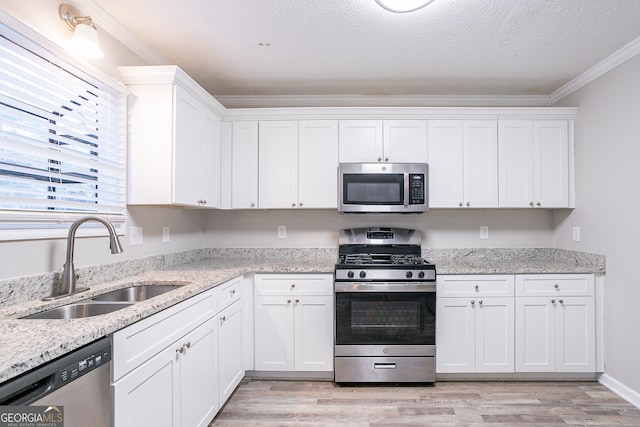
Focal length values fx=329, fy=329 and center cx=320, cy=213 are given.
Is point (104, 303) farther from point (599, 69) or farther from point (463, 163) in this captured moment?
point (599, 69)

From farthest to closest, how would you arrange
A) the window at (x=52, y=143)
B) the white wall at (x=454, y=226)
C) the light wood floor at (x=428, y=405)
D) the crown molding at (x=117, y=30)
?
the white wall at (x=454, y=226), the light wood floor at (x=428, y=405), the crown molding at (x=117, y=30), the window at (x=52, y=143)

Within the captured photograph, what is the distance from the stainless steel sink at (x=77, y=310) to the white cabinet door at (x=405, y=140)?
2270 millimetres

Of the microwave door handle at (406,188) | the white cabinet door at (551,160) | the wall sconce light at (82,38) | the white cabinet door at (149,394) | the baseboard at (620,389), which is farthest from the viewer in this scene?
the white cabinet door at (551,160)

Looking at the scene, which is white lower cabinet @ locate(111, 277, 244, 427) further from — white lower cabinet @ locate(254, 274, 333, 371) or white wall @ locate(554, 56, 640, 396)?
white wall @ locate(554, 56, 640, 396)

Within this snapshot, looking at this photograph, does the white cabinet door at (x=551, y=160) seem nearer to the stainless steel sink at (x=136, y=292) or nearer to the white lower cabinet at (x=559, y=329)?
the white lower cabinet at (x=559, y=329)

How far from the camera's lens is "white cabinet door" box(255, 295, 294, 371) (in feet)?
8.61

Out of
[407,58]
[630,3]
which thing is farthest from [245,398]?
[630,3]

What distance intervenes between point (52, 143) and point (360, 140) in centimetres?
214

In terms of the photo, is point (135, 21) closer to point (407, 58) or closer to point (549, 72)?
point (407, 58)

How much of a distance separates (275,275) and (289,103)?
1.71 meters

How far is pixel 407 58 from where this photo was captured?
8.13ft

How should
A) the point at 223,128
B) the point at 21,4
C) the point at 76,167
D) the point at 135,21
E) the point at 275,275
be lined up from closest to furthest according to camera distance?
the point at 21,4
the point at 76,167
the point at 135,21
the point at 275,275
the point at 223,128

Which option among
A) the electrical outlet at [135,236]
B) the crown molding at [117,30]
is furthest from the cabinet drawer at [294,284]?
the crown molding at [117,30]

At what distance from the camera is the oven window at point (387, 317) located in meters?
2.51
